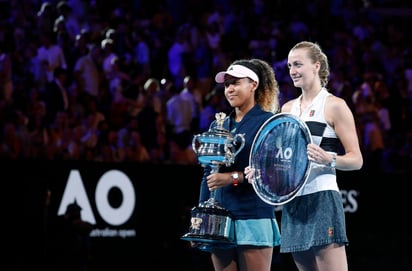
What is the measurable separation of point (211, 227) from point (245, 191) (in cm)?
32

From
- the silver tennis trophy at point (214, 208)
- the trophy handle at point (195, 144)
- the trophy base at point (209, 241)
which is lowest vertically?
the trophy base at point (209, 241)

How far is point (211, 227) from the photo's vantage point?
5.03 m

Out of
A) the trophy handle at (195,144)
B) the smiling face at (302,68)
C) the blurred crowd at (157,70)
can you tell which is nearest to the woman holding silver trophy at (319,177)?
the smiling face at (302,68)

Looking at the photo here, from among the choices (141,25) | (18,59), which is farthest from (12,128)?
(141,25)

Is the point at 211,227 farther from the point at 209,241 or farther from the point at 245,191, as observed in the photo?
the point at 245,191

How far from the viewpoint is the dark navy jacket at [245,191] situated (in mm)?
5148

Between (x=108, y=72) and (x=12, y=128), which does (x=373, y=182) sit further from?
(x=12, y=128)

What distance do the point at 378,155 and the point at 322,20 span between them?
5.25 meters

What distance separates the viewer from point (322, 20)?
17453 mm

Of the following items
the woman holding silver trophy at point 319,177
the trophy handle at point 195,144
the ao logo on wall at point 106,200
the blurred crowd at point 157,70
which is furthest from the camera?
the blurred crowd at point 157,70

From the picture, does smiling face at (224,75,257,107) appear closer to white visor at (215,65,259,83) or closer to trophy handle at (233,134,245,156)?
white visor at (215,65,259,83)

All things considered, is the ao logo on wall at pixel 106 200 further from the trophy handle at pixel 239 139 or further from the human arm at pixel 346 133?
the human arm at pixel 346 133

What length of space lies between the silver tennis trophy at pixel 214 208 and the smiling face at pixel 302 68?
507 millimetres

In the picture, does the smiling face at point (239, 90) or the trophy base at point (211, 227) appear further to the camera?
the smiling face at point (239, 90)
